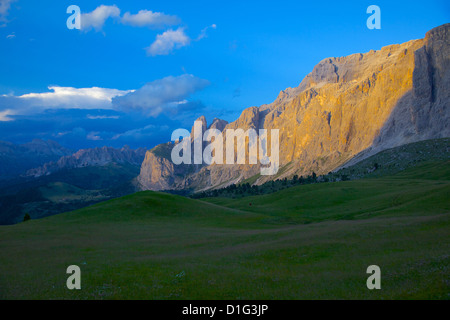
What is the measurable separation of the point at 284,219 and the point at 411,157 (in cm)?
13668

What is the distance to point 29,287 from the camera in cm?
1964

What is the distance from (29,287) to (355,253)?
2222 centimetres

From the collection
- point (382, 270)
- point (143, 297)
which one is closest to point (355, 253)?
point (382, 270)

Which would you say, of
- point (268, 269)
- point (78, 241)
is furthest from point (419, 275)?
point (78, 241)

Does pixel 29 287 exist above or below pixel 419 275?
below

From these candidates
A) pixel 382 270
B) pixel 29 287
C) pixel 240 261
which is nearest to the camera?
pixel 382 270

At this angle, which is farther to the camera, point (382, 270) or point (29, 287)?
point (29, 287)

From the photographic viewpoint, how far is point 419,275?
1655 cm
